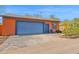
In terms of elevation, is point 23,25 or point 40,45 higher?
point 23,25

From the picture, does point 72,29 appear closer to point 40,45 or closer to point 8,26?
point 40,45

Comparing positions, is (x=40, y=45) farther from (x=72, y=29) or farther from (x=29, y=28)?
(x=72, y=29)

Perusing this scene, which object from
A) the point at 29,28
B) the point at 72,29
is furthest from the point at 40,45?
the point at 72,29

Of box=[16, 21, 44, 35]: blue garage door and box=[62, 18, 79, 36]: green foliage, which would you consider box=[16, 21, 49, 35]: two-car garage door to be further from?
box=[62, 18, 79, 36]: green foliage

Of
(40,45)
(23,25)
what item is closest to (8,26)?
(23,25)

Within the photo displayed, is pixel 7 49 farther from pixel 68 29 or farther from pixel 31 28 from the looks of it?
pixel 68 29
